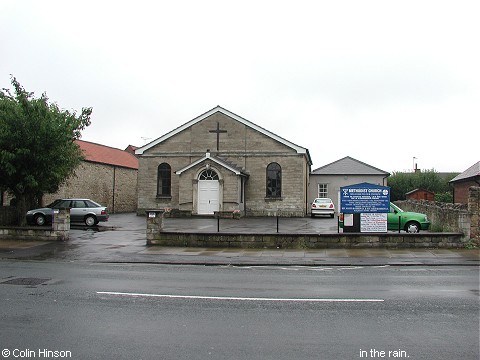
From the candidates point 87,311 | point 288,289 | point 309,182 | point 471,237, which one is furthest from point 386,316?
point 309,182

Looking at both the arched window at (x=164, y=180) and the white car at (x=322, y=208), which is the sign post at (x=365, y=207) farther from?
the arched window at (x=164, y=180)

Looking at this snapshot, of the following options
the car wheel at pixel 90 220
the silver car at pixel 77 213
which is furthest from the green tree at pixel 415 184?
the car wheel at pixel 90 220

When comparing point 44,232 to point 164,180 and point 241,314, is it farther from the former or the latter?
point 164,180

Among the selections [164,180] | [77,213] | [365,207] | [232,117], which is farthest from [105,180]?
[365,207]

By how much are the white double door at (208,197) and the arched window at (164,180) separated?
3.89m

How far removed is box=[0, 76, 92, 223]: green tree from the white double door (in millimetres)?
12953

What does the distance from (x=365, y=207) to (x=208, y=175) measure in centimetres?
1786

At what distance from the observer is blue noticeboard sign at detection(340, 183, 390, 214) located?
17.3 meters

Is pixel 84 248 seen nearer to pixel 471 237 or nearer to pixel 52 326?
pixel 52 326

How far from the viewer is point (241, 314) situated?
722cm

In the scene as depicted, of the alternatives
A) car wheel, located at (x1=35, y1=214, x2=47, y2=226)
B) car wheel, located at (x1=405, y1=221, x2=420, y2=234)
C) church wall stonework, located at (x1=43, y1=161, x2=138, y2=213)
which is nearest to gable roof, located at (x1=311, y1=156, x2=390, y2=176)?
church wall stonework, located at (x1=43, y1=161, x2=138, y2=213)

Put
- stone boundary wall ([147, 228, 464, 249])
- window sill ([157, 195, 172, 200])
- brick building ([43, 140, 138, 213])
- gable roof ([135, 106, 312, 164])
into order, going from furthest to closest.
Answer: brick building ([43, 140, 138, 213]), window sill ([157, 195, 172, 200]), gable roof ([135, 106, 312, 164]), stone boundary wall ([147, 228, 464, 249])

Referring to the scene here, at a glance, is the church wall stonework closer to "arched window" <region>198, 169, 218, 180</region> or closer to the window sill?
the window sill

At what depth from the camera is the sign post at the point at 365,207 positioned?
56.2ft
